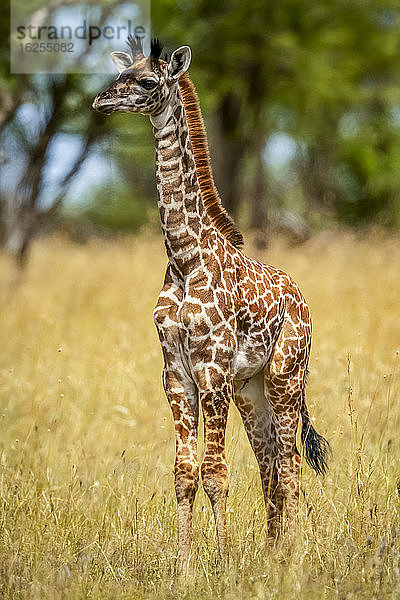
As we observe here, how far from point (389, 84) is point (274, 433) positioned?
→ 67.7 ft

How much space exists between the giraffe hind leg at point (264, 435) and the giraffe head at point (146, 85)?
1.50m

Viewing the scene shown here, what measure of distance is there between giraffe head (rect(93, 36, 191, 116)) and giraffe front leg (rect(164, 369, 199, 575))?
124 centimetres

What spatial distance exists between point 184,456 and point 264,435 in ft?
2.38

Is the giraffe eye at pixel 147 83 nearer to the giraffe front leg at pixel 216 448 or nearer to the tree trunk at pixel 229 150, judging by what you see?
the giraffe front leg at pixel 216 448

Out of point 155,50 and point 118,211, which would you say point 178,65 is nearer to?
point 155,50

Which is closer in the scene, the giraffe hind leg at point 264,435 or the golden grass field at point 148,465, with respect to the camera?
the golden grass field at point 148,465

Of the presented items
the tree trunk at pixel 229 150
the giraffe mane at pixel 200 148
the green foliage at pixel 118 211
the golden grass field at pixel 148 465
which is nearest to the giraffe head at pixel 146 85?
the giraffe mane at pixel 200 148

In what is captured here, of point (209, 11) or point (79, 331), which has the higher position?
point (209, 11)

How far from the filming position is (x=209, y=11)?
13602 mm

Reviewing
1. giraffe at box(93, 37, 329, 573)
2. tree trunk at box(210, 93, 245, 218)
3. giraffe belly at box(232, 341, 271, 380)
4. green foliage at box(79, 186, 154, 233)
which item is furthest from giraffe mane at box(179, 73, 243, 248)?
green foliage at box(79, 186, 154, 233)

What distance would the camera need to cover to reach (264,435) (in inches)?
182

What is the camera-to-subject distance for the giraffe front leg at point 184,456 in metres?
3.99

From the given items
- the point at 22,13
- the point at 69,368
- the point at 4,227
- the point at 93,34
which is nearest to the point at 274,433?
the point at 69,368

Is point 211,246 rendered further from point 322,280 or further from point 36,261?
point 36,261
